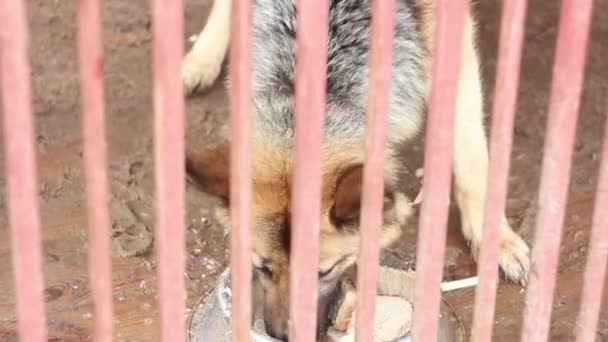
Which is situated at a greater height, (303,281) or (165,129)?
(165,129)

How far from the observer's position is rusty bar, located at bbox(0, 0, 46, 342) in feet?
4.54

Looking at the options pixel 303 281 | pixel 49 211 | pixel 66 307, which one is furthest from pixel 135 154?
pixel 303 281

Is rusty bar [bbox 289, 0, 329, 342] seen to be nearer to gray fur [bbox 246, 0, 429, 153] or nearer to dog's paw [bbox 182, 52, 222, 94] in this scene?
gray fur [bbox 246, 0, 429, 153]

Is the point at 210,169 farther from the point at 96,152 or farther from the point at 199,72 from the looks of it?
the point at 199,72

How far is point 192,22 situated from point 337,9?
1.39 meters

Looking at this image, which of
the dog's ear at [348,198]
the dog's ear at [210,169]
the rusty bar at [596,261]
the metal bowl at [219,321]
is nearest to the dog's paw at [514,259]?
the metal bowl at [219,321]

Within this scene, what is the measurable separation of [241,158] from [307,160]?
0.32 ft

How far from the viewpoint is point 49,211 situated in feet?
10.9

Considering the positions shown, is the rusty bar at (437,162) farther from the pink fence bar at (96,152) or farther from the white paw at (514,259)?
the white paw at (514,259)

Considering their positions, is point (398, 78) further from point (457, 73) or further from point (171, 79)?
point (171, 79)

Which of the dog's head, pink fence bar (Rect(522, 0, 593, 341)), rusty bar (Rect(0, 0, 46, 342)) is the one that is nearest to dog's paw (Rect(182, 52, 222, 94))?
the dog's head

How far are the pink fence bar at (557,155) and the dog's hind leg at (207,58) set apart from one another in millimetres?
2156

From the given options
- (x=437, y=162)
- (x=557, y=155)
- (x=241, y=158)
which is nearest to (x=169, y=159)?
(x=241, y=158)

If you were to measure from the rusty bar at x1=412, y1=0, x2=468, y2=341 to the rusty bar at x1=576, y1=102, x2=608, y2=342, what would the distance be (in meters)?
0.26
